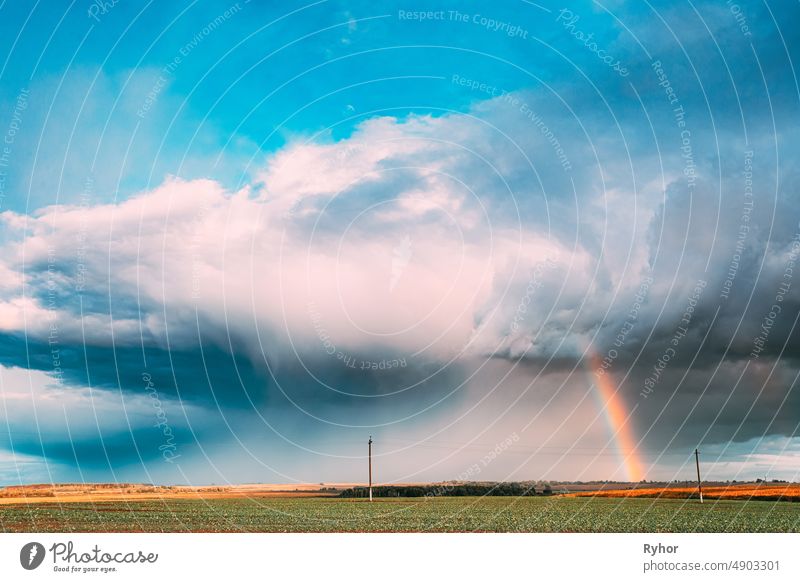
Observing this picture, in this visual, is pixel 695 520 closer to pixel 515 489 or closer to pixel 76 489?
pixel 515 489
